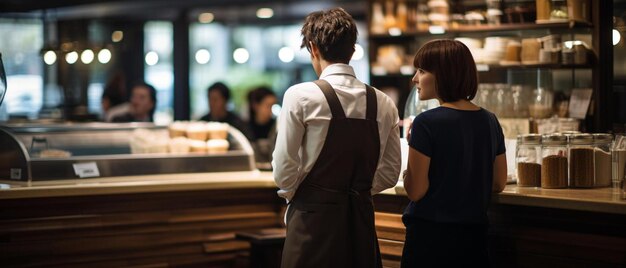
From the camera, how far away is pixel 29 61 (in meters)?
12.6

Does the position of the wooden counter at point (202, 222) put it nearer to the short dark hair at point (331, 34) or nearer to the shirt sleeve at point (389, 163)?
the shirt sleeve at point (389, 163)

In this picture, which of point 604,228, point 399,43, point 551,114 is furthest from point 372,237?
point 399,43

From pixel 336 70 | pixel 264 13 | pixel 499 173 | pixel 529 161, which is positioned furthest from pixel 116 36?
pixel 499 173

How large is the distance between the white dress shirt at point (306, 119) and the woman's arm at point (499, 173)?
496 mm

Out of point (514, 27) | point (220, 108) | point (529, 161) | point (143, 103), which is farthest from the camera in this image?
point (220, 108)

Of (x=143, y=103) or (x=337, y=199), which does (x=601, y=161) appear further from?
(x=143, y=103)

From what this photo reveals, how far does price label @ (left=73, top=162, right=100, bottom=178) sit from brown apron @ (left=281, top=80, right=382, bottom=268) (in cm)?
204

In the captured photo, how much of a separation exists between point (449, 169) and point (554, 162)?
778mm

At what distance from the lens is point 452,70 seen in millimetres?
3424

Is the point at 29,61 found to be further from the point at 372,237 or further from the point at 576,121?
the point at 372,237

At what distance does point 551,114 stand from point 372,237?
2950 millimetres

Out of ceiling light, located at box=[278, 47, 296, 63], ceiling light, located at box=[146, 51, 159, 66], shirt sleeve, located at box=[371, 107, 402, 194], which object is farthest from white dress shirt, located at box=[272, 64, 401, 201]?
ceiling light, located at box=[146, 51, 159, 66]

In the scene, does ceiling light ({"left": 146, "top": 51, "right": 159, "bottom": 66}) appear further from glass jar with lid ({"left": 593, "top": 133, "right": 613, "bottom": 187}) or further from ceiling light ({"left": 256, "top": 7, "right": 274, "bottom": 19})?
glass jar with lid ({"left": 593, "top": 133, "right": 613, "bottom": 187})

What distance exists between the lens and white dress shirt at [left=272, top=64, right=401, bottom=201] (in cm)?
346
